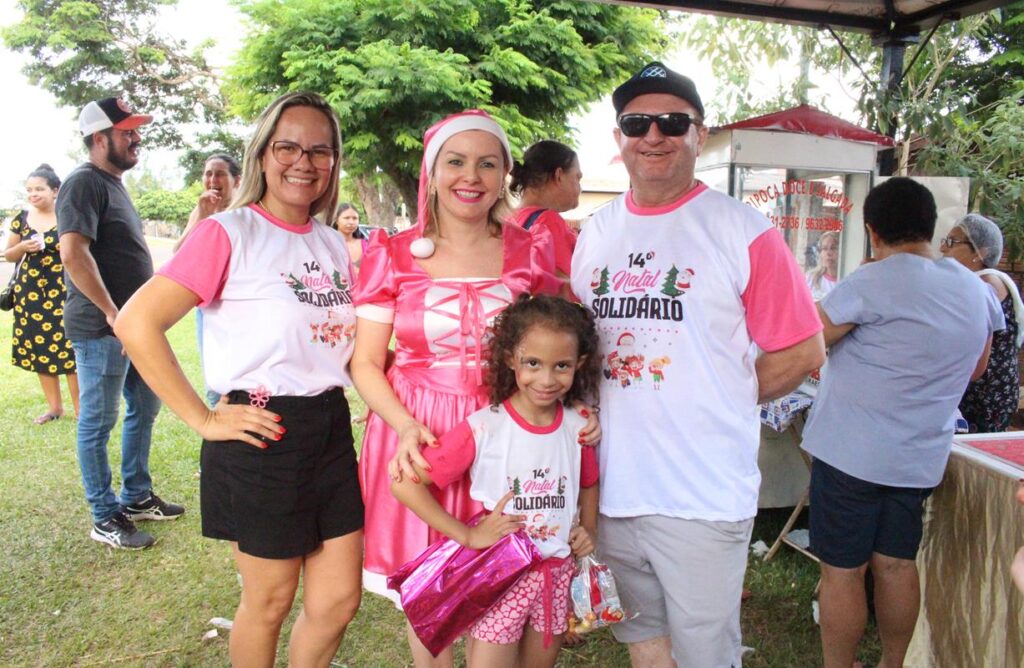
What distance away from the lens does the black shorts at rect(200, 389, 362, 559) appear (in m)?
2.06

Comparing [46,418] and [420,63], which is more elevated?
[420,63]

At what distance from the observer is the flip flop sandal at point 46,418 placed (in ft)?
20.9

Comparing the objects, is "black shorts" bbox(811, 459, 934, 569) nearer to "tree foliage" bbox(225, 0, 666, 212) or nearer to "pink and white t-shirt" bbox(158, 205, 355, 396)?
"pink and white t-shirt" bbox(158, 205, 355, 396)

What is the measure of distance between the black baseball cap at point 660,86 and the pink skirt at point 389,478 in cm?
88

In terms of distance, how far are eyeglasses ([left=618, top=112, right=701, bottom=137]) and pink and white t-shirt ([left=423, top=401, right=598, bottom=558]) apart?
2.63 feet

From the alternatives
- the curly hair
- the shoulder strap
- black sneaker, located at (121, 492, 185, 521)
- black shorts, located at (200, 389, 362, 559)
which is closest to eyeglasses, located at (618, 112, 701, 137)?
the curly hair

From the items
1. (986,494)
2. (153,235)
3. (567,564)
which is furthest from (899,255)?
(153,235)

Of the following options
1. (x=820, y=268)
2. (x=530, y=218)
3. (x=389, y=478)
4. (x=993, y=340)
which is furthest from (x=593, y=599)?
(x=820, y=268)

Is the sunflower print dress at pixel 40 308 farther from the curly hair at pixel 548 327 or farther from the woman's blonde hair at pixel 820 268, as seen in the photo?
the woman's blonde hair at pixel 820 268

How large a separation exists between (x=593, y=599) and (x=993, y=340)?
2491 millimetres

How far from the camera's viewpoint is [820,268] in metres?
5.22

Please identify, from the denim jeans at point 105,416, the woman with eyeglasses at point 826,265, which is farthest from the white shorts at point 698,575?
the woman with eyeglasses at point 826,265

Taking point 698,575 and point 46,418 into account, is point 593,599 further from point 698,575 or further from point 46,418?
point 46,418

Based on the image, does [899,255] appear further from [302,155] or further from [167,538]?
[167,538]
